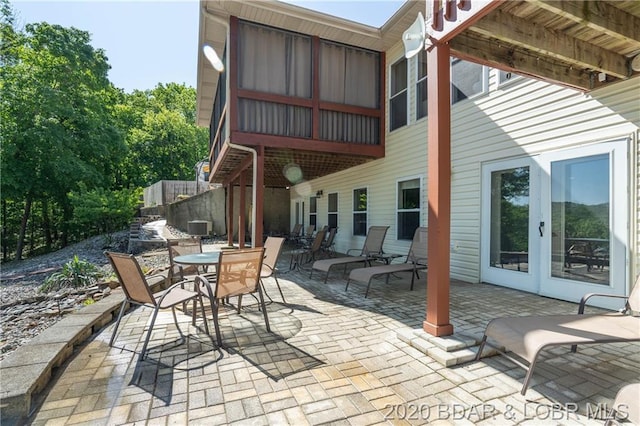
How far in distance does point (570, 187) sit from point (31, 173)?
57.3 ft

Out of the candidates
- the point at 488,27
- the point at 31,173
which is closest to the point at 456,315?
the point at 488,27

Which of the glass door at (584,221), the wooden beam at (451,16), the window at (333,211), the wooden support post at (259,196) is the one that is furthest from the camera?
the window at (333,211)

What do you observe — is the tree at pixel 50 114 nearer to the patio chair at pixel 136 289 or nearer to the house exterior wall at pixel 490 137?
Answer: the house exterior wall at pixel 490 137

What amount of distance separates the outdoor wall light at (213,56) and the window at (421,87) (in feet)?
14.7

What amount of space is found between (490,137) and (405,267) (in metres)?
2.57

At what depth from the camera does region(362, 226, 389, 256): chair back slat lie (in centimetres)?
651

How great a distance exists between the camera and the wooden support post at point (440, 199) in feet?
9.16

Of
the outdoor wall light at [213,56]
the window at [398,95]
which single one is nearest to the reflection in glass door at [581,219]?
the window at [398,95]

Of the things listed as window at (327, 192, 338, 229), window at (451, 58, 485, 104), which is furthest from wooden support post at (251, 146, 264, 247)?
window at (327, 192, 338, 229)

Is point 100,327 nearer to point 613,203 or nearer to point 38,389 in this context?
point 38,389

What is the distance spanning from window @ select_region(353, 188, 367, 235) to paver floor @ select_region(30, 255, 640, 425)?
5341 mm

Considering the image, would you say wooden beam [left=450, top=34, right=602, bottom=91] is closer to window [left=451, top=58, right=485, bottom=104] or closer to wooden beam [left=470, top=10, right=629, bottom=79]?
wooden beam [left=470, top=10, right=629, bottom=79]

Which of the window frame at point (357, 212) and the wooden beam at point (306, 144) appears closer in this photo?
the wooden beam at point (306, 144)

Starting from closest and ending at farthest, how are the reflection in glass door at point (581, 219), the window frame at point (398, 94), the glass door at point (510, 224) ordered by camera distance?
the reflection in glass door at point (581, 219) → the glass door at point (510, 224) → the window frame at point (398, 94)
